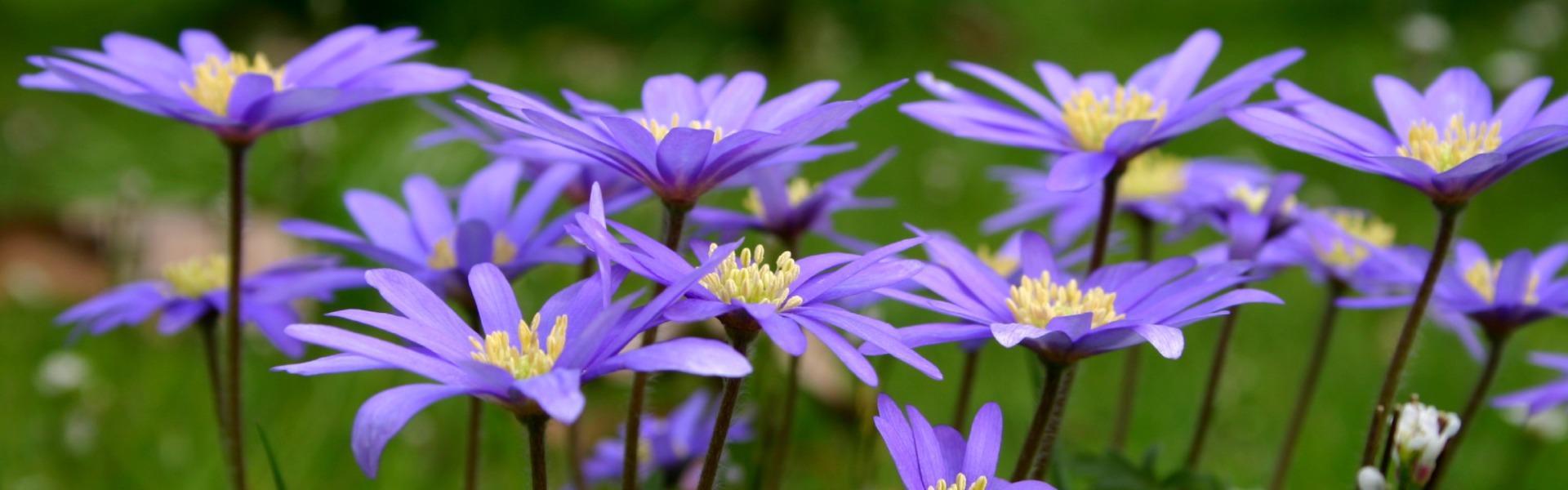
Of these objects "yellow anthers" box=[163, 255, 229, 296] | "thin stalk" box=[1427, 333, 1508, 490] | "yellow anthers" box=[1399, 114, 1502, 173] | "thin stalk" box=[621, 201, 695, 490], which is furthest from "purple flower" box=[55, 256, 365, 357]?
"thin stalk" box=[1427, 333, 1508, 490]

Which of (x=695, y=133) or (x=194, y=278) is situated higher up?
(x=695, y=133)

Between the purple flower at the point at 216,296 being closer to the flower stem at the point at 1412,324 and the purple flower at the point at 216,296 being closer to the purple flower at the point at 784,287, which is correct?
the purple flower at the point at 784,287

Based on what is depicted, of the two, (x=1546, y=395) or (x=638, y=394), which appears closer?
(x=638, y=394)

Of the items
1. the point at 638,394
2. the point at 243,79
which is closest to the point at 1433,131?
the point at 638,394

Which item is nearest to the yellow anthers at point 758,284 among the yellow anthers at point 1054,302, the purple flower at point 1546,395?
the yellow anthers at point 1054,302

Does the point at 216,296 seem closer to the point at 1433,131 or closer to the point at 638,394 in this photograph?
the point at 638,394

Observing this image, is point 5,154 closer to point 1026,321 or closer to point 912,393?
point 912,393
